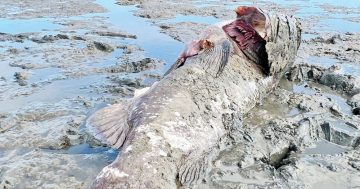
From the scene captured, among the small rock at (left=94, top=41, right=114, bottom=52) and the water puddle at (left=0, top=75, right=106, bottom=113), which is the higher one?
the small rock at (left=94, top=41, right=114, bottom=52)

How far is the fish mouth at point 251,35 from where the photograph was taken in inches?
230

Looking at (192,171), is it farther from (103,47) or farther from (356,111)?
(103,47)

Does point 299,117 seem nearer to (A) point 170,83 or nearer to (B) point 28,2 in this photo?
(A) point 170,83

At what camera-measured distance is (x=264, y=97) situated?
5.86 meters

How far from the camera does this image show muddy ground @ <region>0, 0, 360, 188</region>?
405 centimetres

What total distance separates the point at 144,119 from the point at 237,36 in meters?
2.58

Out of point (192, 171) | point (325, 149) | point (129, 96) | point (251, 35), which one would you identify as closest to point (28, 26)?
point (129, 96)

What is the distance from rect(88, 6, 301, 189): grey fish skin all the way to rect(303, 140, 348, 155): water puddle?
0.89 metres

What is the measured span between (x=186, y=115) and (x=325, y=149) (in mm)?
1629

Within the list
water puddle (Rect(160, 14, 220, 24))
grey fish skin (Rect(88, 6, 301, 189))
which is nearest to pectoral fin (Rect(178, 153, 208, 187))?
grey fish skin (Rect(88, 6, 301, 189))

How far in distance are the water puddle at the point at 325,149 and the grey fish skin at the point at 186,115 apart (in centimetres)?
89

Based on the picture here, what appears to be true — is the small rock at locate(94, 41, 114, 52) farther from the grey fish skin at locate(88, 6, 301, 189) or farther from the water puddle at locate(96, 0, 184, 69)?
the grey fish skin at locate(88, 6, 301, 189)

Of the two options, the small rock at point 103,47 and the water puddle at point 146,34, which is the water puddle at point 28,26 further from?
the small rock at point 103,47

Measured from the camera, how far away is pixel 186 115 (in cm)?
420
